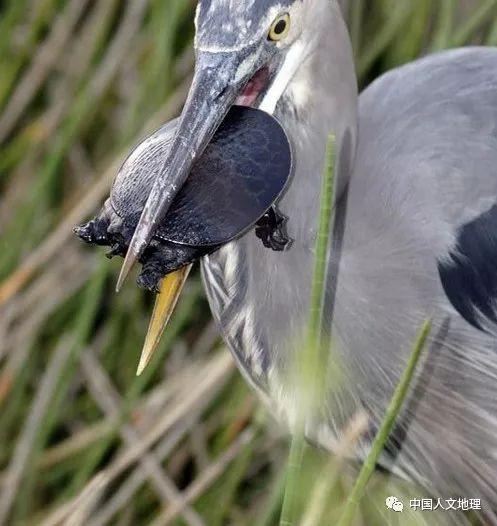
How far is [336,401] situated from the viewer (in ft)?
3.91

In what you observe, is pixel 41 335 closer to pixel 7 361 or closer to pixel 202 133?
pixel 7 361

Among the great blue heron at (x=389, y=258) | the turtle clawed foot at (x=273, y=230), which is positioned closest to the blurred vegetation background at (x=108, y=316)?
the great blue heron at (x=389, y=258)

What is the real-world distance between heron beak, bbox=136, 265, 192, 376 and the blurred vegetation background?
0.38 m

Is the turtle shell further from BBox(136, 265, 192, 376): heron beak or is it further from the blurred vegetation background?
the blurred vegetation background

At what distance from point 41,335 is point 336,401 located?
1.79 ft

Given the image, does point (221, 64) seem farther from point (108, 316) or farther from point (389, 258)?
point (108, 316)

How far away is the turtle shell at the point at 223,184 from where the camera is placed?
896 mm

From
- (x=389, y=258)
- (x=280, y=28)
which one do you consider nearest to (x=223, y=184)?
(x=280, y=28)

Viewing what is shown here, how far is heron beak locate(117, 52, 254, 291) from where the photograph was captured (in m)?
0.89

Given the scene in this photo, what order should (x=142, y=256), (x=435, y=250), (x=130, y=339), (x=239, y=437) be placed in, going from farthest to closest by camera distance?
(x=130, y=339), (x=239, y=437), (x=435, y=250), (x=142, y=256)

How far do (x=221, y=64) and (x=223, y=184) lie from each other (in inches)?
4.1

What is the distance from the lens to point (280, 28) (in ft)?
3.22

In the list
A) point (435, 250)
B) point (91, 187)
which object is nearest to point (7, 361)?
point (91, 187)

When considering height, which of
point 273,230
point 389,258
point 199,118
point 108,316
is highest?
point 199,118
